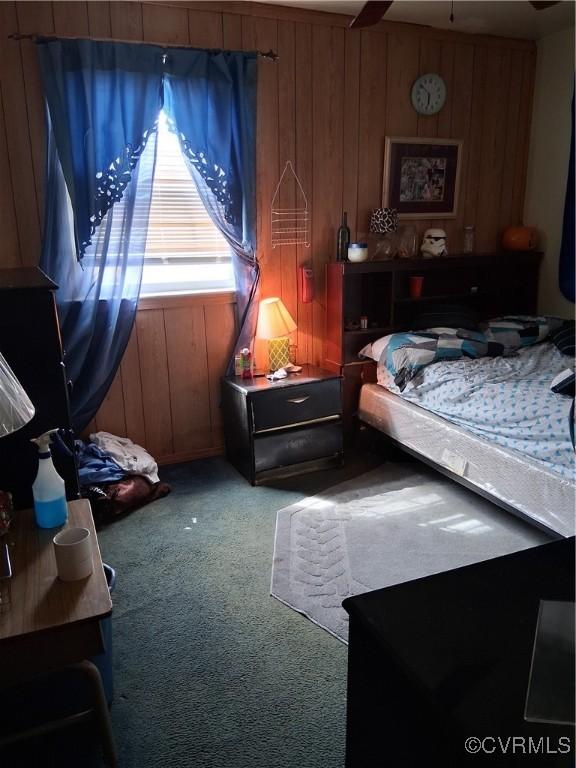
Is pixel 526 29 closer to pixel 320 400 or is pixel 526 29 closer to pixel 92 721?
pixel 320 400

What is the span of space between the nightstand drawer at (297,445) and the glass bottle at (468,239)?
5.34 ft

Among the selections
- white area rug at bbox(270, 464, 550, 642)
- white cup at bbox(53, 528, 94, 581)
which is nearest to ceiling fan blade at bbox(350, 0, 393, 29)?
white cup at bbox(53, 528, 94, 581)

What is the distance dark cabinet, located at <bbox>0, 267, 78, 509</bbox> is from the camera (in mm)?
1782

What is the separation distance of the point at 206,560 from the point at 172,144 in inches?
85.5

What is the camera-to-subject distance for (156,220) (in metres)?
3.16

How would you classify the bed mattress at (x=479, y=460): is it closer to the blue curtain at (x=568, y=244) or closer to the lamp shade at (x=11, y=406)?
the blue curtain at (x=568, y=244)

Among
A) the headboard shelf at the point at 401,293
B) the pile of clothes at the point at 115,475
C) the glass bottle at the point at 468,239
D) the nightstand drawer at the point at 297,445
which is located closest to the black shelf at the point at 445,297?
the headboard shelf at the point at 401,293

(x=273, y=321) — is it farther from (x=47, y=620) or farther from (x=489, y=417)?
(x=47, y=620)

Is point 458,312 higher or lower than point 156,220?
lower

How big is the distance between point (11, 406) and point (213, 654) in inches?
44.4

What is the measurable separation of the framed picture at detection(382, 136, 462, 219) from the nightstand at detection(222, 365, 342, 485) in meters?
1.30

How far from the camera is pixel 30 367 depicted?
183 centimetres

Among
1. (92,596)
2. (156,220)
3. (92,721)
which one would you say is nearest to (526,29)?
(156,220)

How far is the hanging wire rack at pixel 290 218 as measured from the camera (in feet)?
11.0
